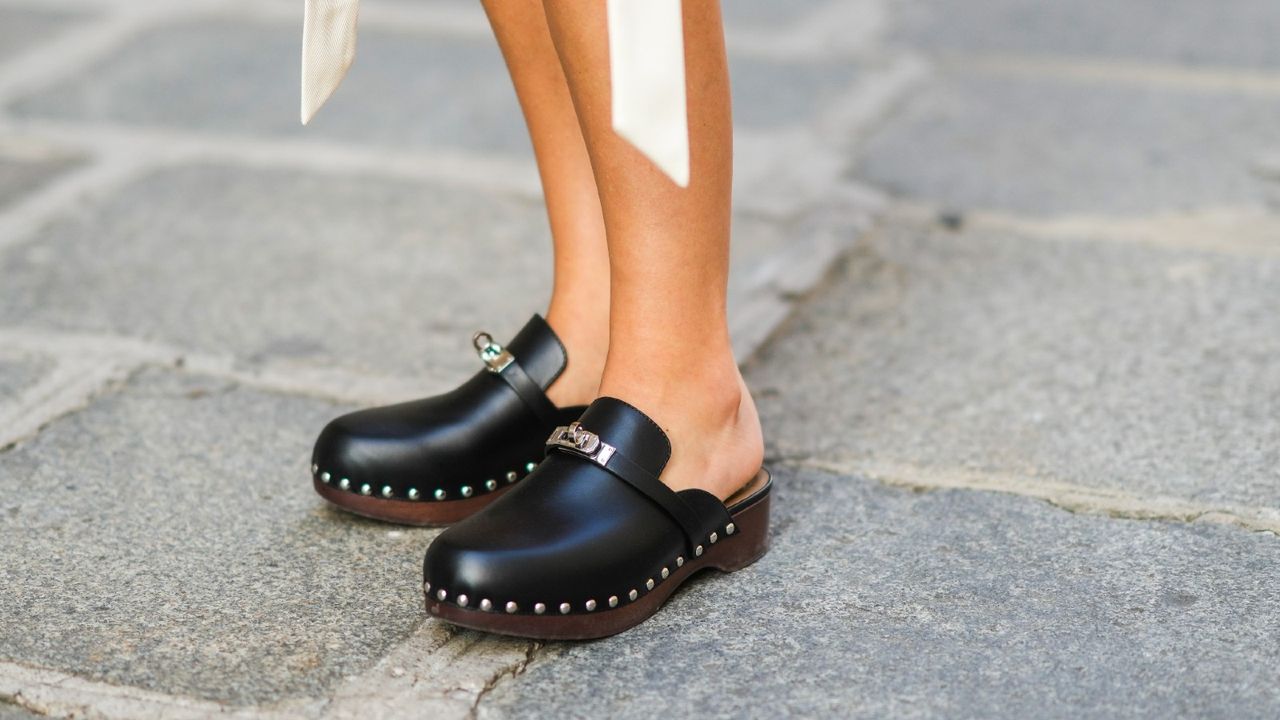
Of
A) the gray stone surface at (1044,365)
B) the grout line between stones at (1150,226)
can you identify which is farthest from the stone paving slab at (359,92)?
the gray stone surface at (1044,365)

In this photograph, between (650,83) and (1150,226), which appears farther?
(1150,226)

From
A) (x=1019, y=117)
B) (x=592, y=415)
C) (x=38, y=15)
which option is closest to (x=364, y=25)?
(x=38, y=15)

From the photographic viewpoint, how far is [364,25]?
2.73 m

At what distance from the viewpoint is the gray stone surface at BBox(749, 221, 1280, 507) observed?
1.31 meters

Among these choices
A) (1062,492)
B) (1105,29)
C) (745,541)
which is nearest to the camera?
(745,541)

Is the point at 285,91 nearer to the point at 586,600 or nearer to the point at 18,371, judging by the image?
the point at 18,371

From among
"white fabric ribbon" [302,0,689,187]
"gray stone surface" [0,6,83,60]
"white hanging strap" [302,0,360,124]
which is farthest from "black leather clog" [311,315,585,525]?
"gray stone surface" [0,6,83,60]

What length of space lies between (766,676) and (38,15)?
93.8 inches

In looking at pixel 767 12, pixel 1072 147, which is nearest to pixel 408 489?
pixel 1072 147

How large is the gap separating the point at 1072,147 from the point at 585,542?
1.36 m

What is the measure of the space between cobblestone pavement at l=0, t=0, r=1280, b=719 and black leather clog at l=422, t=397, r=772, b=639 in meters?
0.04

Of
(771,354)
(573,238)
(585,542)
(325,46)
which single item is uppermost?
(325,46)

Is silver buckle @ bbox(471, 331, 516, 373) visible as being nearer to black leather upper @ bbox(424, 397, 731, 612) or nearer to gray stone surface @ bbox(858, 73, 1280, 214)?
black leather upper @ bbox(424, 397, 731, 612)

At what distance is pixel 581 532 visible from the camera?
3.36 ft
